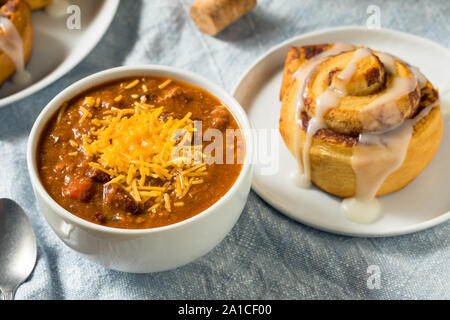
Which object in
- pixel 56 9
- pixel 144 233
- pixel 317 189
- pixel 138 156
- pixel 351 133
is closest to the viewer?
pixel 144 233

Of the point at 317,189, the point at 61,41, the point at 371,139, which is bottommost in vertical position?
the point at 317,189

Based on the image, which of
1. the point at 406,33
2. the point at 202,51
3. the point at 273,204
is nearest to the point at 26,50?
the point at 202,51

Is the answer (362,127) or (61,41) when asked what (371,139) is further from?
(61,41)

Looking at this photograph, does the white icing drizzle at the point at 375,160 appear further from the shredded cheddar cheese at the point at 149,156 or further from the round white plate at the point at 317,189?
the shredded cheddar cheese at the point at 149,156

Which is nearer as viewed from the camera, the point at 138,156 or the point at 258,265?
the point at 138,156

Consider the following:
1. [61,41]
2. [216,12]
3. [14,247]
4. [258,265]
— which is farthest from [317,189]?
[61,41]

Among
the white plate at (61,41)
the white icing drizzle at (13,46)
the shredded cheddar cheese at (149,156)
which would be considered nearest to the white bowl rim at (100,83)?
the shredded cheddar cheese at (149,156)

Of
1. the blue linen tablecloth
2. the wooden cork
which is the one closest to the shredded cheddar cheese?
the blue linen tablecloth
